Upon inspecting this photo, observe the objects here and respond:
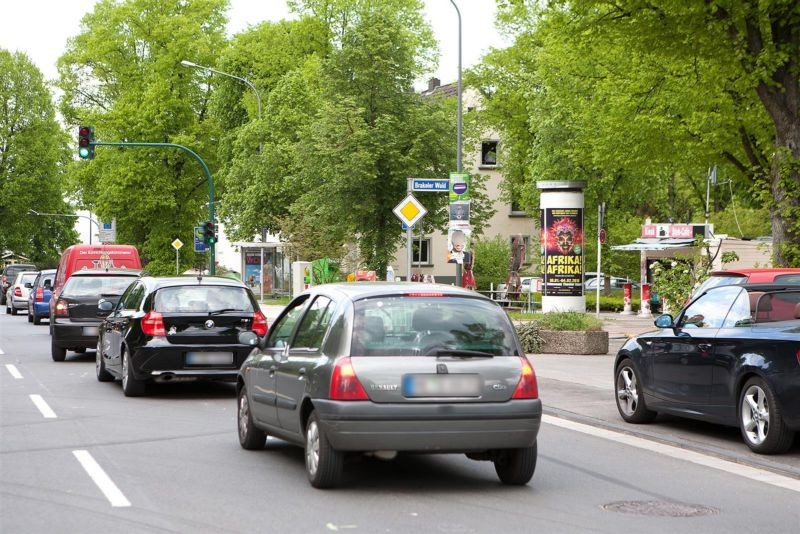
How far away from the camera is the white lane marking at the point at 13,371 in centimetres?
1835

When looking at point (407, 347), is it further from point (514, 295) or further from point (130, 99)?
point (130, 99)

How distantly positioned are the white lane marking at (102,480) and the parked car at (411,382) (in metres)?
1.32

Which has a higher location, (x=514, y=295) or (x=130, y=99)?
(x=130, y=99)

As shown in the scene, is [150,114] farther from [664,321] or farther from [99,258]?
[664,321]

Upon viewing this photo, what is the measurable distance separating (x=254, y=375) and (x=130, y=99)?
54.4 m

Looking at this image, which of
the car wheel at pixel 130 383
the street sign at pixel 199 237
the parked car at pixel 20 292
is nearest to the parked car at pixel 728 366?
the car wheel at pixel 130 383

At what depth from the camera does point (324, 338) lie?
8609mm

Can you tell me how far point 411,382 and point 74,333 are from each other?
14447 mm

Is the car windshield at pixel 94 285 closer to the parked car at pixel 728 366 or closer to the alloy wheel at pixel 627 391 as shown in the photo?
the alloy wheel at pixel 627 391

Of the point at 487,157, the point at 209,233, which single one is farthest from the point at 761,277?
the point at 487,157

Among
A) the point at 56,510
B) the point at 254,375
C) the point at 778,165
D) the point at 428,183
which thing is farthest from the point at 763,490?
the point at 428,183

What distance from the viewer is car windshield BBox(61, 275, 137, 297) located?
2206 cm

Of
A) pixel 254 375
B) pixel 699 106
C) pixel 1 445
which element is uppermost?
pixel 699 106

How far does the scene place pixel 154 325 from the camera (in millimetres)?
14812
